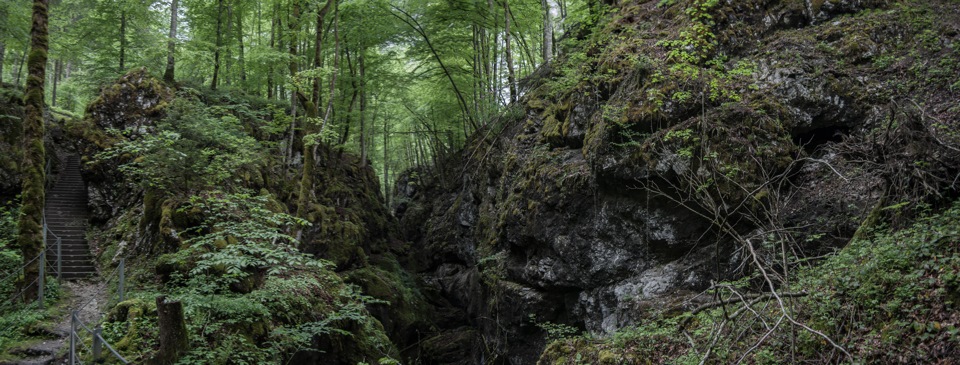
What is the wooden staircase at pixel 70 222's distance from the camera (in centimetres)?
1049

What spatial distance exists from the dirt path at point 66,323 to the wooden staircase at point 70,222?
0.63m

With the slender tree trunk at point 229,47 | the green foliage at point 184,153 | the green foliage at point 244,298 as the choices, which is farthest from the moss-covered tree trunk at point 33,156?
the slender tree trunk at point 229,47

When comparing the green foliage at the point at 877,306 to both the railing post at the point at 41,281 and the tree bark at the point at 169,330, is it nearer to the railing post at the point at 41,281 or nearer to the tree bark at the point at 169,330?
the tree bark at the point at 169,330

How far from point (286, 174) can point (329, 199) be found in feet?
7.01

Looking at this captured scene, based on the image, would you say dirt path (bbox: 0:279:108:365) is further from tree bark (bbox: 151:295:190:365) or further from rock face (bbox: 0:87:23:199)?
rock face (bbox: 0:87:23:199)

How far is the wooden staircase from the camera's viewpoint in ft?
34.4

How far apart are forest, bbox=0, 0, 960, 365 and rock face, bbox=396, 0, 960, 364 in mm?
53

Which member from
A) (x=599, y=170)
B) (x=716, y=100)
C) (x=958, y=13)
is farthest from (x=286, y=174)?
(x=958, y=13)

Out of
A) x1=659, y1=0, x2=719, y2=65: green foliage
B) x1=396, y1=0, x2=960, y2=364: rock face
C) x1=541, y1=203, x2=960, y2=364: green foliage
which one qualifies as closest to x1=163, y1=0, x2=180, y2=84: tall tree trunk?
x1=396, y1=0, x2=960, y2=364: rock face

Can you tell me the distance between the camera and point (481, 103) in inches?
713

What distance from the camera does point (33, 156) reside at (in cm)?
852

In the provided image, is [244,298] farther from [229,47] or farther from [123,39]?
[123,39]

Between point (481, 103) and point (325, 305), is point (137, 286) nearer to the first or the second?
point (325, 305)

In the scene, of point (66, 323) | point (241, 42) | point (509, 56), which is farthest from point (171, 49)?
point (509, 56)
